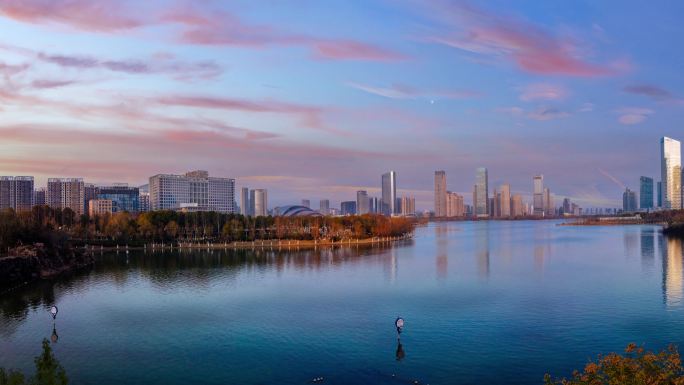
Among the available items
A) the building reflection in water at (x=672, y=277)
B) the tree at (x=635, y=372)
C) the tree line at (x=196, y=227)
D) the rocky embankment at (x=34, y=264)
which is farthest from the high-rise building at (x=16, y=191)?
the tree at (x=635, y=372)

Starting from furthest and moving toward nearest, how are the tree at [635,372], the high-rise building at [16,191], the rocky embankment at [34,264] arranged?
the high-rise building at [16,191] → the rocky embankment at [34,264] → the tree at [635,372]

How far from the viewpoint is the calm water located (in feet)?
71.7

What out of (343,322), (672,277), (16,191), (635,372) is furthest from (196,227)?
(16,191)

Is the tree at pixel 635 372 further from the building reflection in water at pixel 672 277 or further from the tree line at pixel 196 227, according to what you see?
the tree line at pixel 196 227

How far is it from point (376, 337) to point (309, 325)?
15.3 feet

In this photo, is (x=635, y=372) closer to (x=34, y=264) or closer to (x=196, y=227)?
(x=34, y=264)

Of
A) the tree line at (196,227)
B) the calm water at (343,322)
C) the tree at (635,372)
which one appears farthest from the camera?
the tree line at (196,227)

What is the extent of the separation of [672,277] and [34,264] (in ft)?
193

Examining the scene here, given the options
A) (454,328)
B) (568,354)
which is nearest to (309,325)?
(454,328)

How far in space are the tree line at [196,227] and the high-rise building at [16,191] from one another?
298 feet

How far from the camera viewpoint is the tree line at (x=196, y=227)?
98938 mm

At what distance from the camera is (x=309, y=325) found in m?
29.7

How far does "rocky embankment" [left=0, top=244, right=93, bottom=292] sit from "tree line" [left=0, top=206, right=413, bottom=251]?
93.7 ft

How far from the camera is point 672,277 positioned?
46594 millimetres
